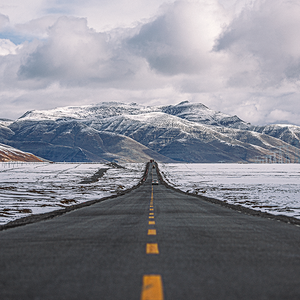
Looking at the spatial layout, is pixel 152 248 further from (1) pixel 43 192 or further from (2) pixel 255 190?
(2) pixel 255 190

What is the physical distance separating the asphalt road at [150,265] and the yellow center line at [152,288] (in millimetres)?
12

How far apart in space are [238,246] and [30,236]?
17.7 ft

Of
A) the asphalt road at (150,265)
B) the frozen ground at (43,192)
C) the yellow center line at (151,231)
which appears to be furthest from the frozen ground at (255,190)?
the frozen ground at (43,192)

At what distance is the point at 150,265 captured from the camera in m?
5.91

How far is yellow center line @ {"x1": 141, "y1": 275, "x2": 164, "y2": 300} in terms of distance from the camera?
4.32 metres

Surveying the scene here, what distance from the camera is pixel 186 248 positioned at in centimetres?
743

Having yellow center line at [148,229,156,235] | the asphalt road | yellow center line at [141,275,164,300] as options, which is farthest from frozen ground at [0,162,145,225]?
yellow center line at [141,275,164,300]

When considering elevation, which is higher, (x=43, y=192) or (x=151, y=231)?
(x=151, y=231)

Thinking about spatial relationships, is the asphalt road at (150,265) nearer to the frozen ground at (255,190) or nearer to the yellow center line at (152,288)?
the yellow center line at (152,288)

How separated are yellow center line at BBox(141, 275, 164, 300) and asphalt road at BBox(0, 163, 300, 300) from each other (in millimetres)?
12

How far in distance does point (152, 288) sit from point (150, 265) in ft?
4.18

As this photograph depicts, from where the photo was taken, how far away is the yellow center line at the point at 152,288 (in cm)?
432

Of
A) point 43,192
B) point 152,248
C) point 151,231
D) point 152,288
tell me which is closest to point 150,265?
point 152,288

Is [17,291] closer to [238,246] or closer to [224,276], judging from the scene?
[224,276]
